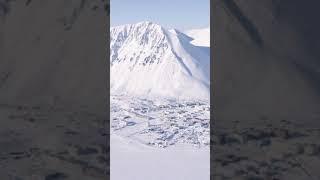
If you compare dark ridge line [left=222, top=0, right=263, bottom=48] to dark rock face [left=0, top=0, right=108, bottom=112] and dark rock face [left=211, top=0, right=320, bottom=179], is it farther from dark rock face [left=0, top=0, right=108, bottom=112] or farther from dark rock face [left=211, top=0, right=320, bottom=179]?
dark rock face [left=0, top=0, right=108, bottom=112]

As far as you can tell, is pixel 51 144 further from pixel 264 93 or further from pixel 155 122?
pixel 155 122

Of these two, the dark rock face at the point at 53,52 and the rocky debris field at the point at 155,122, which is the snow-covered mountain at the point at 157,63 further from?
the dark rock face at the point at 53,52

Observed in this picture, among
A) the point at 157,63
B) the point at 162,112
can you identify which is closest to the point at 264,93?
the point at 162,112

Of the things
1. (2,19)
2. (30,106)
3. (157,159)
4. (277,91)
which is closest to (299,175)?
(277,91)

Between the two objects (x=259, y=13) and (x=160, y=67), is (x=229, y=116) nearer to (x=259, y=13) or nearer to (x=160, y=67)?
(x=259, y=13)

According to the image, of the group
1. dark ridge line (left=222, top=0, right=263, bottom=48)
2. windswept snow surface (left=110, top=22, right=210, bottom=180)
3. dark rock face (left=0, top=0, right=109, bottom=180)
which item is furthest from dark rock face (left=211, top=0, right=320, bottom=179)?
windswept snow surface (left=110, top=22, right=210, bottom=180)

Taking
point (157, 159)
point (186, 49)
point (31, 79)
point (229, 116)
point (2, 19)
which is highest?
point (186, 49)

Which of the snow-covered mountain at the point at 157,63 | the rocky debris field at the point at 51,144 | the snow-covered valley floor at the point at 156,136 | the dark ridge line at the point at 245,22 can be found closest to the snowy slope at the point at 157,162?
the snow-covered valley floor at the point at 156,136
